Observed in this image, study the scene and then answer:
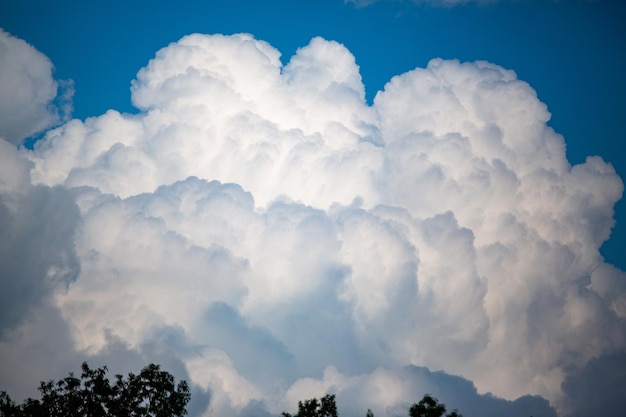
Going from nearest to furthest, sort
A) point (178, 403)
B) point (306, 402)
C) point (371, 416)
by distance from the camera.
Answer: point (371, 416)
point (306, 402)
point (178, 403)

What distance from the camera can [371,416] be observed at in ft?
226

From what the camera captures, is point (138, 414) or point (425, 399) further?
point (138, 414)

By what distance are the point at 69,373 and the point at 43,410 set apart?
5665mm

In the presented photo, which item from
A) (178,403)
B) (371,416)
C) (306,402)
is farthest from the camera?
(178,403)

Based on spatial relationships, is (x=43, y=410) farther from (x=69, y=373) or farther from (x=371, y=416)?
(x=371, y=416)

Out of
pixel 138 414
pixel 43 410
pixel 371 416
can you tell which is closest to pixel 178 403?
pixel 138 414

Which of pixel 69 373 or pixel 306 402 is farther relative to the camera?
pixel 69 373

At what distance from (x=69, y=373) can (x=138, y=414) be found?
39.3 feet

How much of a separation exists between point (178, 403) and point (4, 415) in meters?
24.1

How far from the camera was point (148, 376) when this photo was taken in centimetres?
8075

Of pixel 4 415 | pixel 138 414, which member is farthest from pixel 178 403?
pixel 4 415

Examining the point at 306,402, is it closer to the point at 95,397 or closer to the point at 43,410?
the point at 95,397

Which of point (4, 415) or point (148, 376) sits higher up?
point (148, 376)

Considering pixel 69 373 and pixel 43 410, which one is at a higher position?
pixel 69 373
